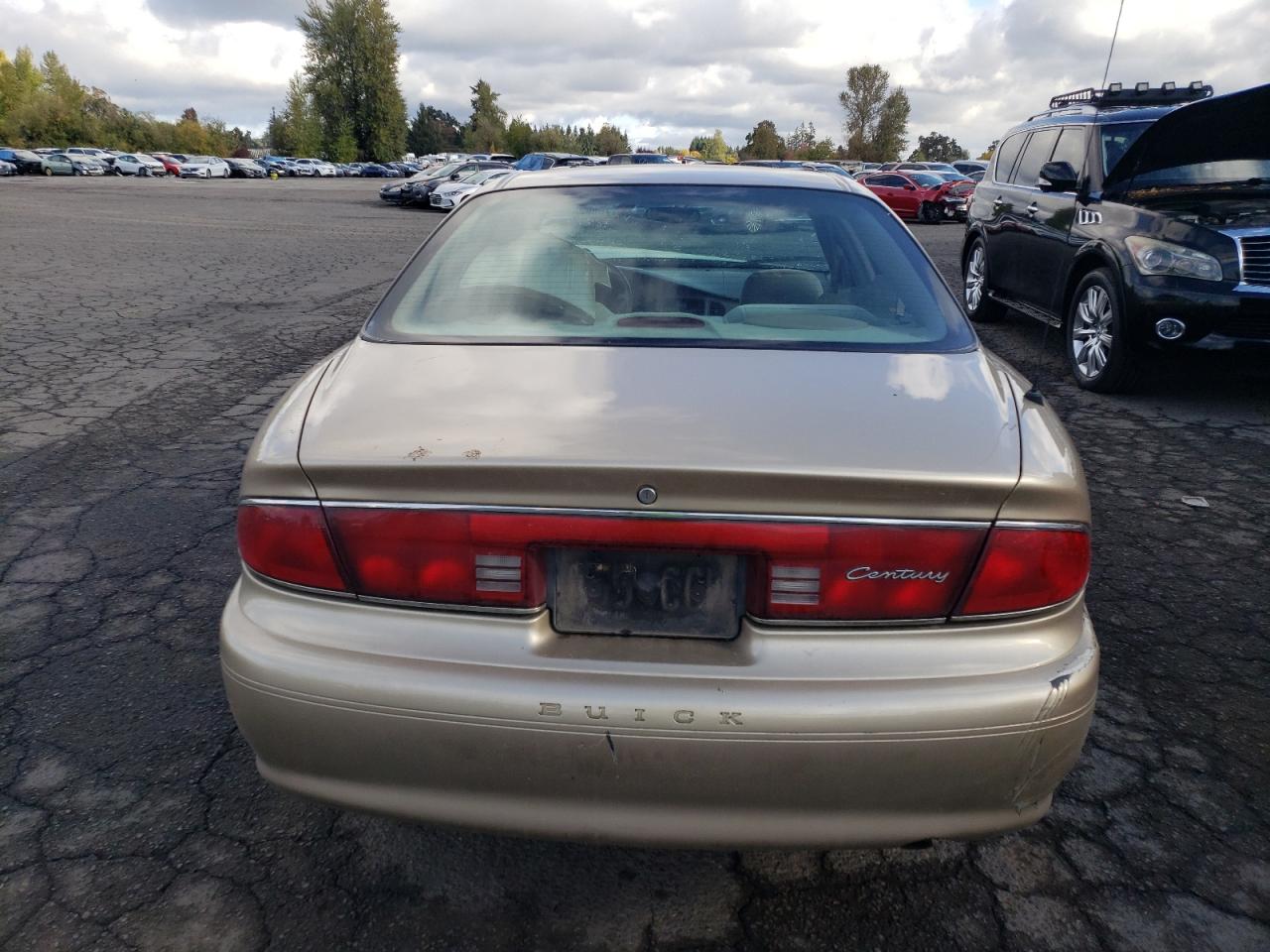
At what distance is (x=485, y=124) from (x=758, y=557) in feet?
313

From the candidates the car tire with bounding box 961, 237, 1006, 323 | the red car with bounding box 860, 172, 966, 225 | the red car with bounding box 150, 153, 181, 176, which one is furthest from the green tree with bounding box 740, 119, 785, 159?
the car tire with bounding box 961, 237, 1006, 323

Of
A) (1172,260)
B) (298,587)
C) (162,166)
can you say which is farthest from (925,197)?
(162,166)

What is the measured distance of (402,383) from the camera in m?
2.05

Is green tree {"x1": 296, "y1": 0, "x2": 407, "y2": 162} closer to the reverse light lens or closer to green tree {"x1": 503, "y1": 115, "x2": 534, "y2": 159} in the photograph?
green tree {"x1": 503, "y1": 115, "x2": 534, "y2": 159}

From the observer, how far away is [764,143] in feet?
281

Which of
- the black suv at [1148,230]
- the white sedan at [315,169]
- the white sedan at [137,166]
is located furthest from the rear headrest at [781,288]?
the white sedan at [315,169]

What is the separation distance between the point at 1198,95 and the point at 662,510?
336 inches

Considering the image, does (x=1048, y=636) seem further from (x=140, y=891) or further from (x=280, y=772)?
(x=140, y=891)

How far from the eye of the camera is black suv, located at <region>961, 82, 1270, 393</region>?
5.65 meters

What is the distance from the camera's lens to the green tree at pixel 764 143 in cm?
8469

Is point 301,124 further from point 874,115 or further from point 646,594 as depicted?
point 646,594

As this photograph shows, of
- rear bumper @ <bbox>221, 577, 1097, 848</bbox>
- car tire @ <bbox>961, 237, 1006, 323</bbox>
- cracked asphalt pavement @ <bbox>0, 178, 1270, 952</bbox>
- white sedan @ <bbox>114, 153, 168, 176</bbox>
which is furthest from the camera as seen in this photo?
white sedan @ <bbox>114, 153, 168, 176</bbox>

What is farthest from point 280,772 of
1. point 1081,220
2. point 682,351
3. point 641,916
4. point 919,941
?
point 1081,220

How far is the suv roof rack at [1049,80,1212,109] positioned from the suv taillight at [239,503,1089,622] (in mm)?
7039
